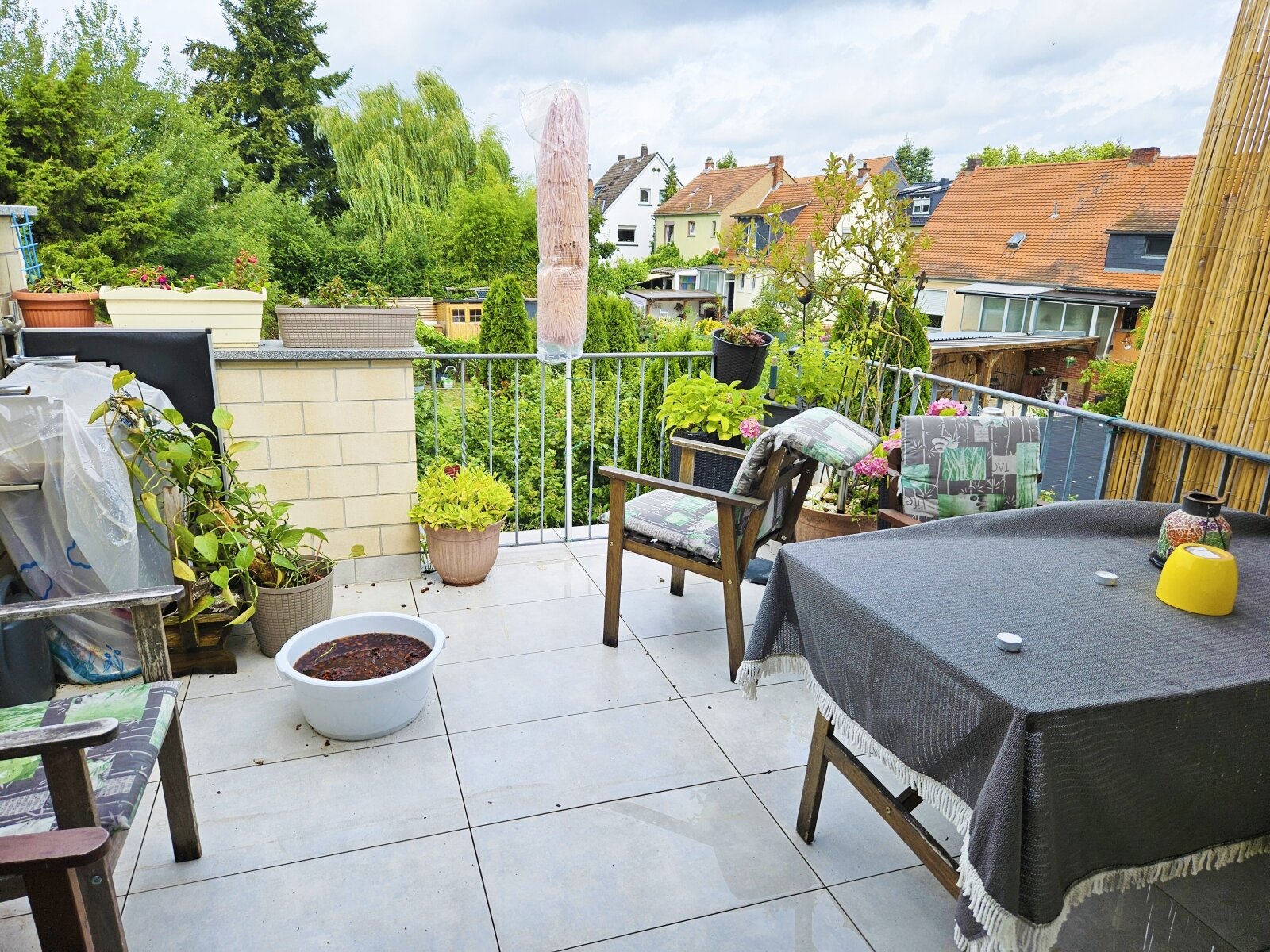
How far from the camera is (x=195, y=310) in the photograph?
2836 millimetres

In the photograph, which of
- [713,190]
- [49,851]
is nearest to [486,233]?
[49,851]

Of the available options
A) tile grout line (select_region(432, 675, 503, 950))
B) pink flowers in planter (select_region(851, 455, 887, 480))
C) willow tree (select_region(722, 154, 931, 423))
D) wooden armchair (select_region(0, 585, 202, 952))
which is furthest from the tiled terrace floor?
willow tree (select_region(722, 154, 931, 423))

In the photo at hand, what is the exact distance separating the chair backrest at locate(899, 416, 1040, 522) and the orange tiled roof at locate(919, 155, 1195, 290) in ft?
62.4

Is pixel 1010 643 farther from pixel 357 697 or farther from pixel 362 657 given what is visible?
pixel 362 657

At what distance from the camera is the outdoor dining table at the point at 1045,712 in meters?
1.12

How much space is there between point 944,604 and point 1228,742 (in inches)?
18.8

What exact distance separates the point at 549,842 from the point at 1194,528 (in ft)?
5.41

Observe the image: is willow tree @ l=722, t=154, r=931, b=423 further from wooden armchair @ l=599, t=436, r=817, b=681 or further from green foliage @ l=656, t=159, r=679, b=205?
green foliage @ l=656, t=159, r=679, b=205

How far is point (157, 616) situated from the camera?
5.40ft

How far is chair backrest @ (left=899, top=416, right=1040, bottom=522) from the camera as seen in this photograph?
2590 millimetres

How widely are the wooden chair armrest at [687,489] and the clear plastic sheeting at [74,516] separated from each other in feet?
4.88

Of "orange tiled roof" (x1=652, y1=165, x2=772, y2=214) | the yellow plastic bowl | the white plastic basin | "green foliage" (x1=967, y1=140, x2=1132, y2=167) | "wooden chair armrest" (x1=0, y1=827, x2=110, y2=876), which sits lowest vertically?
the white plastic basin

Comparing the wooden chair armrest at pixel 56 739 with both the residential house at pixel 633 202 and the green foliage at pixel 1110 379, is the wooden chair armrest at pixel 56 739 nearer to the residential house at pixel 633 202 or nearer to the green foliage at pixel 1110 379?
the green foliage at pixel 1110 379

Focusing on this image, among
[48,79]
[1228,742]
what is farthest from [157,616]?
[48,79]
